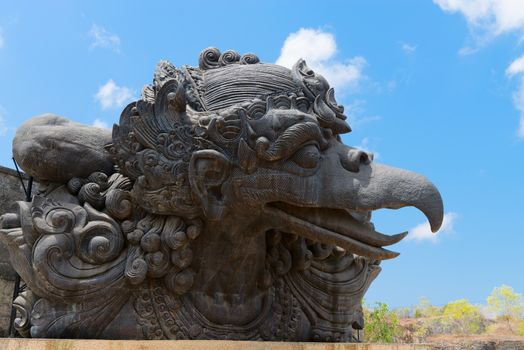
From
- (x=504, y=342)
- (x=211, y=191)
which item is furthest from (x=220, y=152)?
(x=504, y=342)

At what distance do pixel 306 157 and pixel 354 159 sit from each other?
257 mm

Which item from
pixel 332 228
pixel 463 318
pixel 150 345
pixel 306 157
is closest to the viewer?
pixel 150 345

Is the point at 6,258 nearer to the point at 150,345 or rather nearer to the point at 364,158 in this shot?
the point at 150,345

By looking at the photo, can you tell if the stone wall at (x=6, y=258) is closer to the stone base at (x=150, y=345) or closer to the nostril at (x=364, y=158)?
the stone base at (x=150, y=345)

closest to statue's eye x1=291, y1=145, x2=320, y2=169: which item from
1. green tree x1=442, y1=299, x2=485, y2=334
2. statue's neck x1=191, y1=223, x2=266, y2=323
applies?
statue's neck x1=191, y1=223, x2=266, y2=323

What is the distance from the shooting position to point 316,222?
2.51 m

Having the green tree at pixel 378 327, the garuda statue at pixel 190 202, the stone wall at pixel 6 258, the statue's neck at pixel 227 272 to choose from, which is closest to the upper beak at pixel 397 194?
the garuda statue at pixel 190 202

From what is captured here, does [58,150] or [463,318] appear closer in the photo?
[58,150]

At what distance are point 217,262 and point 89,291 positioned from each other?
64 centimetres

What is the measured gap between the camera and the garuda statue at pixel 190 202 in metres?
2.38

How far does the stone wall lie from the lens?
3.96 metres

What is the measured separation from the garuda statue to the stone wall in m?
1.56

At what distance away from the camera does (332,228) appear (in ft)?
8.25

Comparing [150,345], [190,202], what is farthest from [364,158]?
[150,345]
